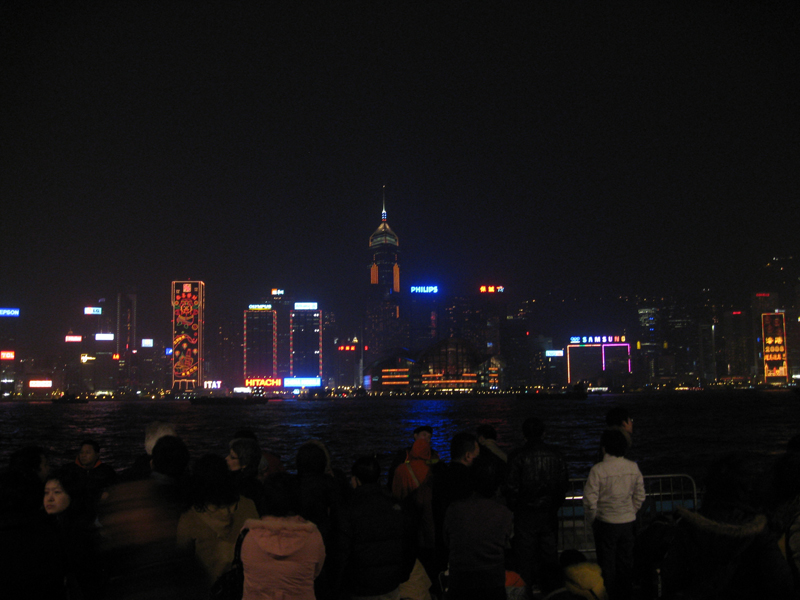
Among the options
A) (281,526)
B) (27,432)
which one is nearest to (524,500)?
(281,526)

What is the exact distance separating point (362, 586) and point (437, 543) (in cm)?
240

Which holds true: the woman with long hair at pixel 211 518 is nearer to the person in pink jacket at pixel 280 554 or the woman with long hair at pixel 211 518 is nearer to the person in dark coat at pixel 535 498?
the person in pink jacket at pixel 280 554

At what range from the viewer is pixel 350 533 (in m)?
4.52

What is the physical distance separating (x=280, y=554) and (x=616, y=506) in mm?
3958

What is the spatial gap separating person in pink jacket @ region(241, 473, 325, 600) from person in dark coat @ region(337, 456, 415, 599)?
24.3 inches

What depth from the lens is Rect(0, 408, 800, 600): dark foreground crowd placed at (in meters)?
3.66

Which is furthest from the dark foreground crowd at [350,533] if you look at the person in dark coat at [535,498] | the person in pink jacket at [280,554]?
the person in dark coat at [535,498]

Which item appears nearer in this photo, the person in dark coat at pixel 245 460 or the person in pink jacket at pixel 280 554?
the person in pink jacket at pixel 280 554

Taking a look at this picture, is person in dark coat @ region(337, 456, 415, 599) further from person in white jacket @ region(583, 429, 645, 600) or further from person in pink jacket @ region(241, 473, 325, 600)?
person in white jacket @ region(583, 429, 645, 600)

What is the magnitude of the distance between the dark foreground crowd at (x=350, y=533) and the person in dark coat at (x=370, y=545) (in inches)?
0.4

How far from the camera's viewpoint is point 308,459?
5.71 m

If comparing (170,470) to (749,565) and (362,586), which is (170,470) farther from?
(749,565)

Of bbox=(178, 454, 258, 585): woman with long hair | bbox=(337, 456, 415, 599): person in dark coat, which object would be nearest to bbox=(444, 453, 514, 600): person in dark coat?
bbox=(337, 456, 415, 599): person in dark coat

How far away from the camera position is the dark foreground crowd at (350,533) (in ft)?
12.0
